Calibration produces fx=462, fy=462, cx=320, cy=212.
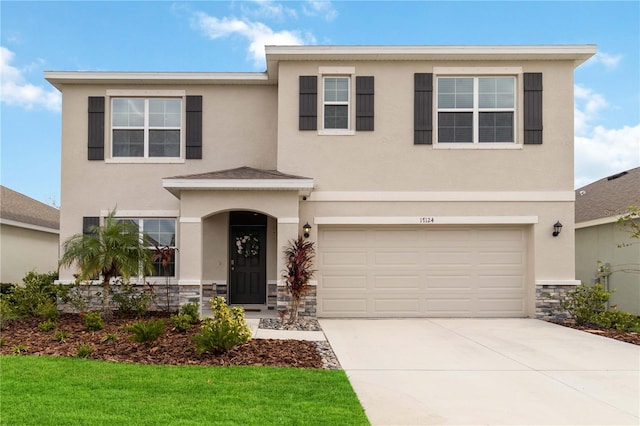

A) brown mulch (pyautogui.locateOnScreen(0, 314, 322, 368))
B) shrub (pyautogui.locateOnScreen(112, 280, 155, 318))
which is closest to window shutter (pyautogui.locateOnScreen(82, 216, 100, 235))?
shrub (pyautogui.locateOnScreen(112, 280, 155, 318))

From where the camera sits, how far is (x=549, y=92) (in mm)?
11367

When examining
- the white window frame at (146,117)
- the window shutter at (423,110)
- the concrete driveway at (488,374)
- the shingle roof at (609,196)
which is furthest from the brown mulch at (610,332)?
the white window frame at (146,117)

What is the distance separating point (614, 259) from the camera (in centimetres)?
1348

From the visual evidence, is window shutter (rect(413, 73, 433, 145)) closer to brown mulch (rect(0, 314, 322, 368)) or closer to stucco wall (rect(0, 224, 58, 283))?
brown mulch (rect(0, 314, 322, 368))

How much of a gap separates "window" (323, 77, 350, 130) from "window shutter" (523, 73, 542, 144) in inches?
172

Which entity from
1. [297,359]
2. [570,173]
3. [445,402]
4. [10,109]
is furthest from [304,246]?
[10,109]

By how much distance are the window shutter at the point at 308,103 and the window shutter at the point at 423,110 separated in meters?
2.44

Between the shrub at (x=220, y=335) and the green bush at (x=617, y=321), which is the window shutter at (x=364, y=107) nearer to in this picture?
the shrub at (x=220, y=335)

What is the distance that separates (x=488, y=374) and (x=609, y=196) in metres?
11.9

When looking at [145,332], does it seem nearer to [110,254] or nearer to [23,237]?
[110,254]

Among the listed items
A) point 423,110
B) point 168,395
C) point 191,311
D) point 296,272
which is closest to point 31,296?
point 191,311

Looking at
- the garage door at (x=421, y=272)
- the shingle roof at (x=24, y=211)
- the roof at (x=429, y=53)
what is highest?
the roof at (x=429, y=53)

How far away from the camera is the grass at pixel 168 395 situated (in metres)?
4.41

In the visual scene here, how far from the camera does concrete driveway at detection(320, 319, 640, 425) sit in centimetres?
489
